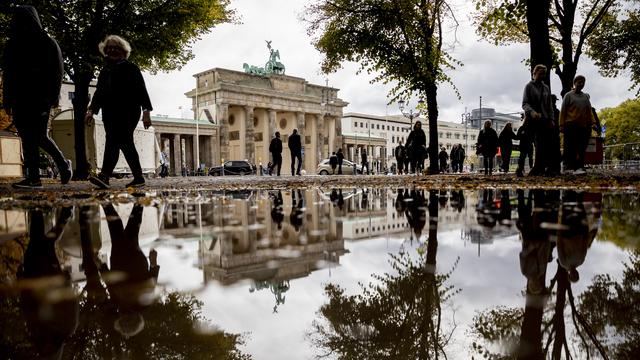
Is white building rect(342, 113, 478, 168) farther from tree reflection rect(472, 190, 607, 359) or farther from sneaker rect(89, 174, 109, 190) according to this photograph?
tree reflection rect(472, 190, 607, 359)

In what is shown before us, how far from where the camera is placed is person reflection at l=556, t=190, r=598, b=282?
1603mm

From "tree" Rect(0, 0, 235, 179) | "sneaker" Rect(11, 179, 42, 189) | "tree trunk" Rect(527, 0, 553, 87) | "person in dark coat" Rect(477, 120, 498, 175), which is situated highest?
"tree" Rect(0, 0, 235, 179)

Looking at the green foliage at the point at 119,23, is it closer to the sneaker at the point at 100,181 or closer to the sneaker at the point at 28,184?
the sneaker at the point at 28,184

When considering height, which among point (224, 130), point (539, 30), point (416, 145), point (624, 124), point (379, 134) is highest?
point (379, 134)

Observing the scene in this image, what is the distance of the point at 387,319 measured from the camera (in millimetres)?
1185

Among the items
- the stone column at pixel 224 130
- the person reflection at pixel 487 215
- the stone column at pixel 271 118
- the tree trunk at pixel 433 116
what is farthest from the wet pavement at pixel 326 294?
the stone column at pixel 271 118

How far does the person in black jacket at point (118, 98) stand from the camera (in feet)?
21.2

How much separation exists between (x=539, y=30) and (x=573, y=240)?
9.02 metres

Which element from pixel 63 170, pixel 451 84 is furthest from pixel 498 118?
pixel 63 170

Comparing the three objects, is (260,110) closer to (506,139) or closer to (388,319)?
(506,139)

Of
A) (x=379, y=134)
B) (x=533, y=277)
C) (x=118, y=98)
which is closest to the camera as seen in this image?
(x=533, y=277)

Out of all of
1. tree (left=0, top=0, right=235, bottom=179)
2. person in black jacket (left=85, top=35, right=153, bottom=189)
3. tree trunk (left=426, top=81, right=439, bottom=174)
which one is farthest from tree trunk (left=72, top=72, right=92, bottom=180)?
tree trunk (left=426, top=81, right=439, bottom=174)

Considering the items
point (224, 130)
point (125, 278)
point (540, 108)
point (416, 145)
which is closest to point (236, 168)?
point (224, 130)

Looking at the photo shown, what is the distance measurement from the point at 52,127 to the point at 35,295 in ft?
73.5
